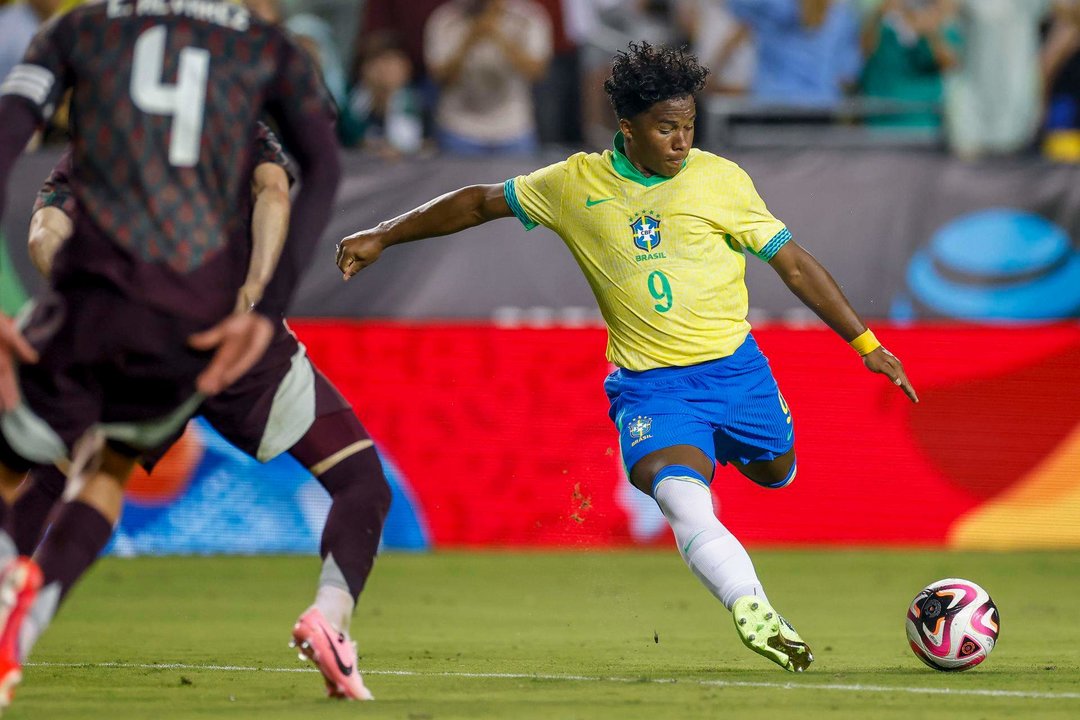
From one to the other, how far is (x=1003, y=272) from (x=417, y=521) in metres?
4.57

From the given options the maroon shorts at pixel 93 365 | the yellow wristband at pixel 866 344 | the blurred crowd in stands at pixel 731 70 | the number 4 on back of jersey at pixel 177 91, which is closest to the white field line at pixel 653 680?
the yellow wristband at pixel 866 344

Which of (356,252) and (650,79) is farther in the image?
(356,252)

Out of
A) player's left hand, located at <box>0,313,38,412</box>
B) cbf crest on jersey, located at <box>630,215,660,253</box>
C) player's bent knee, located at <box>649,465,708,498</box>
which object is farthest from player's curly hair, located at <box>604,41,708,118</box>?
player's left hand, located at <box>0,313,38,412</box>

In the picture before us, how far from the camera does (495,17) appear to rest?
13.1 m

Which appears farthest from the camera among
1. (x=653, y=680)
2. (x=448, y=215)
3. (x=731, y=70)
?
(x=731, y=70)

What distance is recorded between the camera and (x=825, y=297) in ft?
21.5

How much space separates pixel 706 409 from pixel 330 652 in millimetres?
1974

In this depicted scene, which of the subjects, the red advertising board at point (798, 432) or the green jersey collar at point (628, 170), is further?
the red advertising board at point (798, 432)

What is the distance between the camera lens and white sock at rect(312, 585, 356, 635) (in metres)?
5.43

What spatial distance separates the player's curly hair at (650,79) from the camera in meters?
6.37

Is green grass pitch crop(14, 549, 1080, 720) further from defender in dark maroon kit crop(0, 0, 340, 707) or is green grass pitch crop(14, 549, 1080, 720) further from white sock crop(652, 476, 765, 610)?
defender in dark maroon kit crop(0, 0, 340, 707)

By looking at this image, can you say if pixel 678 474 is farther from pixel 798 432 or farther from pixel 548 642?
pixel 798 432

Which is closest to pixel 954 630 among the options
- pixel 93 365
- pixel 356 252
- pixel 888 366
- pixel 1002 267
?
pixel 888 366

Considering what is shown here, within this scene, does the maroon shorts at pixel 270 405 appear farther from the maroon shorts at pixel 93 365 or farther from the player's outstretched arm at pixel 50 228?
the player's outstretched arm at pixel 50 228
